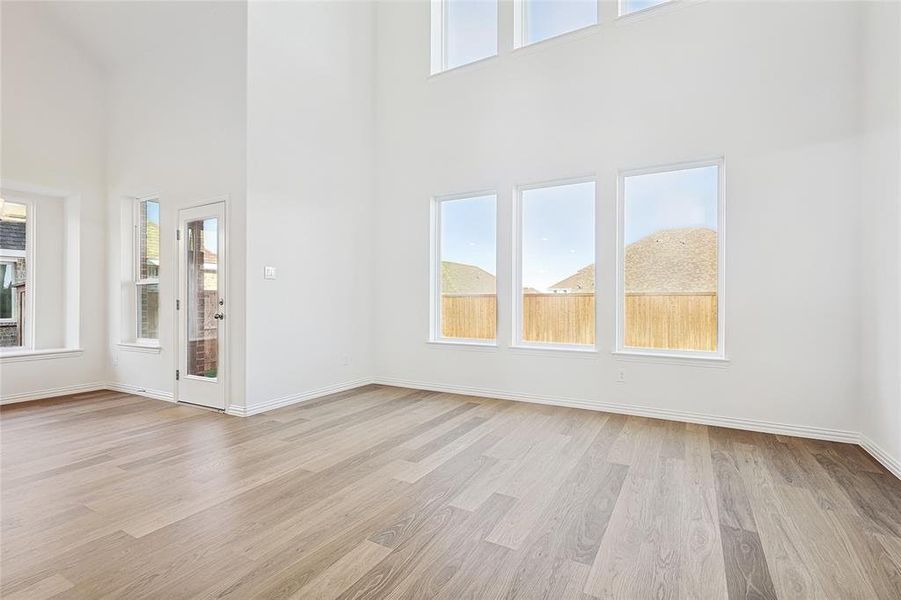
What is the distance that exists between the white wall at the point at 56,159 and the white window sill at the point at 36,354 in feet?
0.14

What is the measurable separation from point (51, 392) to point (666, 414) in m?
6.37

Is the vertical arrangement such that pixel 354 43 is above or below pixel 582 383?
above

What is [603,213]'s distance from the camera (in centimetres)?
410

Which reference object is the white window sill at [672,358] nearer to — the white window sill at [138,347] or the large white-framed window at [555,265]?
the large white-framed window at [555,265]

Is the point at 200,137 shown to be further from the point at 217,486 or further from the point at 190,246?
the point at 217,486

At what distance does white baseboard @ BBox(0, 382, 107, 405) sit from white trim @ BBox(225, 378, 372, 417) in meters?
2.37

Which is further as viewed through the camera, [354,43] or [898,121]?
[354,43]

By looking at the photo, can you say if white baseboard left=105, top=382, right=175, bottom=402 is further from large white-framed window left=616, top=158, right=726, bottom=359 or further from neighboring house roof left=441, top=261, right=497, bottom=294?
large white-framed window left=616, top=158, right=726, bottom=359

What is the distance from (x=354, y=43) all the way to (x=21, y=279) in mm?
4640

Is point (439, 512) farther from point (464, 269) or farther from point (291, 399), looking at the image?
point (464, 269)

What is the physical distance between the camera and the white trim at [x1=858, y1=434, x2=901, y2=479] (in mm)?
2590

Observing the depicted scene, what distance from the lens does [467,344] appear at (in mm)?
4797

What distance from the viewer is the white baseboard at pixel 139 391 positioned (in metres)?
4.46

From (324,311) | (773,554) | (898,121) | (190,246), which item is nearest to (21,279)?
(190,246)
